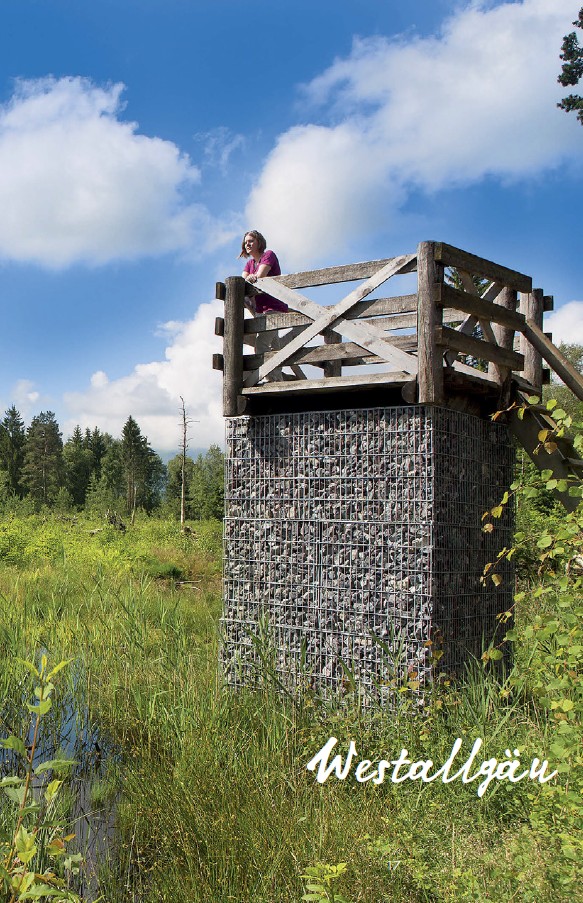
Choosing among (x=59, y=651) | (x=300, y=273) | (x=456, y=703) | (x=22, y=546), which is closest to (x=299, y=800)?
(x=456, y=703)

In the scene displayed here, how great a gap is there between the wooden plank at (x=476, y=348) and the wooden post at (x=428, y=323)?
7 cm

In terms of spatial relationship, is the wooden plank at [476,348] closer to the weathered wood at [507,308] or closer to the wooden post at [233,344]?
the weathered wood at [507,308]

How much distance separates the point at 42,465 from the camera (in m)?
63.6

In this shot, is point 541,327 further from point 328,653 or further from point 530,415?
point 328,653

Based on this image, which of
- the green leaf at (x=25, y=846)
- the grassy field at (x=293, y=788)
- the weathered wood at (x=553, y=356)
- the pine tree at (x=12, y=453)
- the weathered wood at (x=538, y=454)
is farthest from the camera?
the pine tree at (x=12, y=453)

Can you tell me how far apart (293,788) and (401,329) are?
11.9ft

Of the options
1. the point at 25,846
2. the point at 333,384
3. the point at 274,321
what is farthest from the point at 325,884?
the point at 274,321

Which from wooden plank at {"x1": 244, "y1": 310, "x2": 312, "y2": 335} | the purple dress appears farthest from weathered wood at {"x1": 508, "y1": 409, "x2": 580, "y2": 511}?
the purple dress

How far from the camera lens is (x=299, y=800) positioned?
5004 millimetres

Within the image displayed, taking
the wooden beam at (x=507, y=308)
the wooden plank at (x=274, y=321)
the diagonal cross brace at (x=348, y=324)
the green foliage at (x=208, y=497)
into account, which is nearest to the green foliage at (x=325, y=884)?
the diagonal cross brace at (x=348, y=324)

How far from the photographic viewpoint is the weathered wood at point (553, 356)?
7.67m

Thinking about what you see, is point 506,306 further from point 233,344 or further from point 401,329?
point 233,344

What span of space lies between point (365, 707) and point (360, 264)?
3783 millimetres

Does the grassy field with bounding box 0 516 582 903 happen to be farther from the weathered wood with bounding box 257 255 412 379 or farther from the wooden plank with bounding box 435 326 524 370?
the weathered wood with bounding box 257 255 412 379
